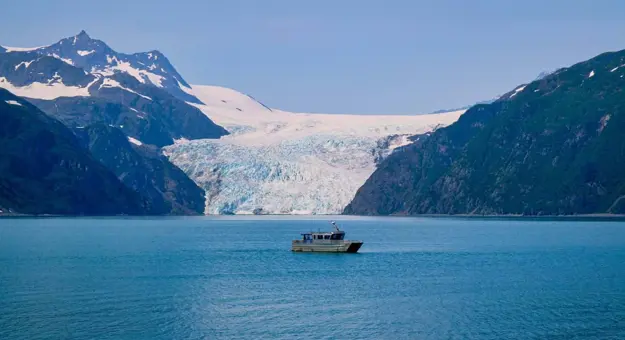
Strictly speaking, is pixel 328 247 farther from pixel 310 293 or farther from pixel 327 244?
pixel 310 293

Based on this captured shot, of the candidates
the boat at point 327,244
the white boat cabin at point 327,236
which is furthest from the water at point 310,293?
the white boat cabin at point 327,236

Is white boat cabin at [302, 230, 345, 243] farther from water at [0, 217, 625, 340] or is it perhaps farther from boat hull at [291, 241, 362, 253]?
water at [0, 217, 625, 340]

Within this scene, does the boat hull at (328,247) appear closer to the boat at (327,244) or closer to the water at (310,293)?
the boat at (327,244)

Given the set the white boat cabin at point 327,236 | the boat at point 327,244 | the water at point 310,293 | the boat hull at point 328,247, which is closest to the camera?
the water at point 310,293

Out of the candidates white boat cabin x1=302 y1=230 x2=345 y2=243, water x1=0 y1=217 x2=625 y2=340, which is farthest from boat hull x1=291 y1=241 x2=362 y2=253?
water x1=0 y1=217 x2=625 y2=340

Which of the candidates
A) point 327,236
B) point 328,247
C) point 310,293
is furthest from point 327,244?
point 310,293

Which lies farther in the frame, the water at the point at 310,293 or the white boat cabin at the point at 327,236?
the white boat cabin at the point at 327,236
